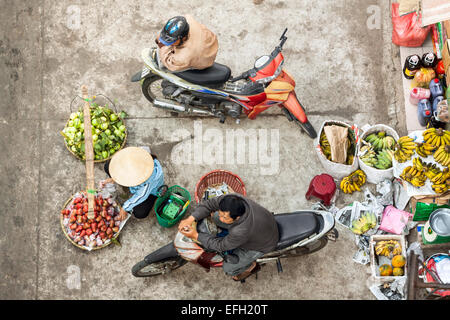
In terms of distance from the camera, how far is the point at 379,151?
5.16 metres

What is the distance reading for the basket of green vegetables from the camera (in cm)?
527

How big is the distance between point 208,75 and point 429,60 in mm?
2614

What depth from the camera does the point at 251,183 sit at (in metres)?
5.48

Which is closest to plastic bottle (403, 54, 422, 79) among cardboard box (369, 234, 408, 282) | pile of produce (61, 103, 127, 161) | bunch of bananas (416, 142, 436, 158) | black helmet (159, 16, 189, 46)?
bunch of bananas (416, 142, 436, 158)

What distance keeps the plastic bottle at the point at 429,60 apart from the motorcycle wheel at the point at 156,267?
361 cm

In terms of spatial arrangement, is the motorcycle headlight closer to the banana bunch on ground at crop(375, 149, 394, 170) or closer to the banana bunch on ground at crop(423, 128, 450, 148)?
the banana bunch on ground at crop(375, 149, 394, 170)

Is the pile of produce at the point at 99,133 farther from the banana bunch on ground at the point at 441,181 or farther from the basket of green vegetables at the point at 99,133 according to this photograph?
the banana bunch on ground at the point at 441,181

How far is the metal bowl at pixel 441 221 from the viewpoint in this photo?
464cm

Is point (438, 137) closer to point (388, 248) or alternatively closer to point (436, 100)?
point (436, 100)

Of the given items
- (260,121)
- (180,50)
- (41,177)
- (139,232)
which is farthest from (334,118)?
(41,177)

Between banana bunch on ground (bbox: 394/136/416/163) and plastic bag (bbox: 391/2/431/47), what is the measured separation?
154 cm

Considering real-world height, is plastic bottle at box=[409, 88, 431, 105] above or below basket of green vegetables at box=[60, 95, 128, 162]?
above
